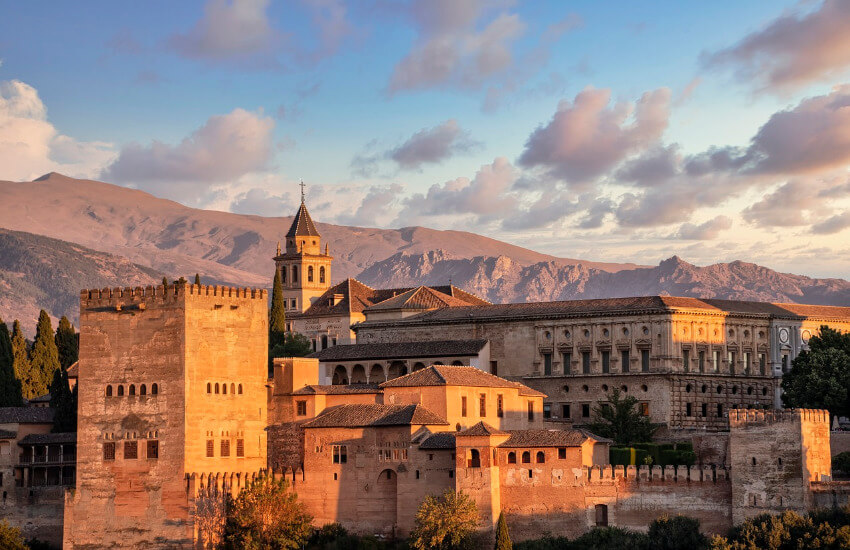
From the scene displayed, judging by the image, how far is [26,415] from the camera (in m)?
80.7

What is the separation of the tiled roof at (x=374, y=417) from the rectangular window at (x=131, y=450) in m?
8.41

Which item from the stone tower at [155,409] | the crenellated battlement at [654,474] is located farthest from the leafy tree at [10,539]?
the crenellated battlement at [654,474]

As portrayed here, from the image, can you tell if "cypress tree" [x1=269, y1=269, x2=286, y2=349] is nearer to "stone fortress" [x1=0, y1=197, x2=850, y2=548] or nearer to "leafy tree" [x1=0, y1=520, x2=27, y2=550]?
"stone fortress" [x1=0, y1=197, x2=850, y2=548]

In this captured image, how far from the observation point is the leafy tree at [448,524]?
63.9m

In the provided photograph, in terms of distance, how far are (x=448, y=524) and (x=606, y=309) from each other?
1234 inches

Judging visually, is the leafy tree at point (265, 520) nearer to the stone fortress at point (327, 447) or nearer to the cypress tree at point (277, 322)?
the stone fortress at point (327, 447)

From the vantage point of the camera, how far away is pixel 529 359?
93500mm

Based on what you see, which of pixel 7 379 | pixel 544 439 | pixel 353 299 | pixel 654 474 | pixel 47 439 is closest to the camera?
pixel 654 474

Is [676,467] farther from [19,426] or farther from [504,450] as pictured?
[19,426]

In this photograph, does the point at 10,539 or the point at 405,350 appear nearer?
the point at 10,539

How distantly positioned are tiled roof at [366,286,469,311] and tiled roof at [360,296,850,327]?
2021 millimetres

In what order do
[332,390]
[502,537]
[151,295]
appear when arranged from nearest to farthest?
[502,537] → [151,295] → [332,390]

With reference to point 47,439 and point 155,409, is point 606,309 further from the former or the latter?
point 47,439

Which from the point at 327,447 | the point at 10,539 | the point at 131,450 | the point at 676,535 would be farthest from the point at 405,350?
the point at 676,535
